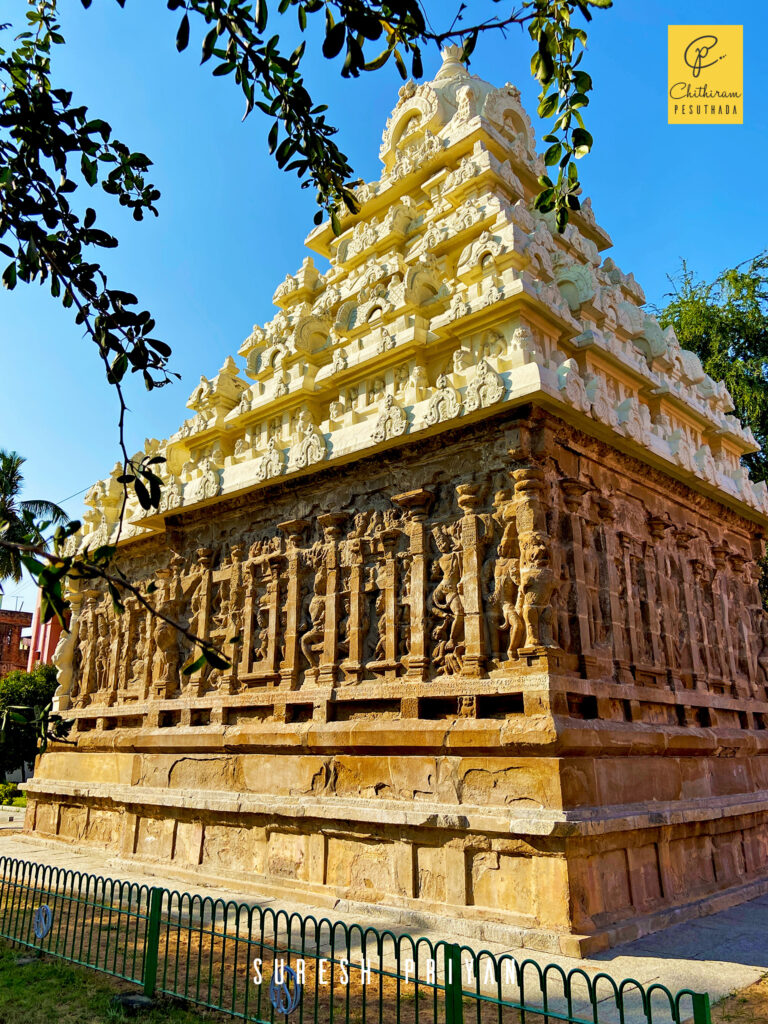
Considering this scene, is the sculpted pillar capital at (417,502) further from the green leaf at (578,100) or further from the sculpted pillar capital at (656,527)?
the green leaf at (578,100)

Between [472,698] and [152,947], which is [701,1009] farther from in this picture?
[472,698]

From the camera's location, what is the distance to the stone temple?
327 inches

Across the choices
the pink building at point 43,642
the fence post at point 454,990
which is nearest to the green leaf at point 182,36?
the fence post at point 454,990

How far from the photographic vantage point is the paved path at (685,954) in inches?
251

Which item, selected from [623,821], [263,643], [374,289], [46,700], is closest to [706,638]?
[623,821]

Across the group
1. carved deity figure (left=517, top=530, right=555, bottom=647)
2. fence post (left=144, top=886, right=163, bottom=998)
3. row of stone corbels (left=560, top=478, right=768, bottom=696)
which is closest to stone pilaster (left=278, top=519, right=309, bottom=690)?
carved deity figure (left=517, top=530, right=555, bottom=647)

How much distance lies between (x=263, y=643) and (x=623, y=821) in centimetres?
570

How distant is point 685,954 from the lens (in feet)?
23.5

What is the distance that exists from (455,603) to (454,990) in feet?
17.2

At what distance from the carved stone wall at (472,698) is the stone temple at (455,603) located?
0.14 ft

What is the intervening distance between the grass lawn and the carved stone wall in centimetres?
300

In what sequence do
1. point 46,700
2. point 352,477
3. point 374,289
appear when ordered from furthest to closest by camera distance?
point 46,700 < point 374,289 < point 352,477

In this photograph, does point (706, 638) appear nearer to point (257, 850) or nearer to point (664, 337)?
point (664, 337)

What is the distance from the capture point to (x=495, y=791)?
26.9 feet
